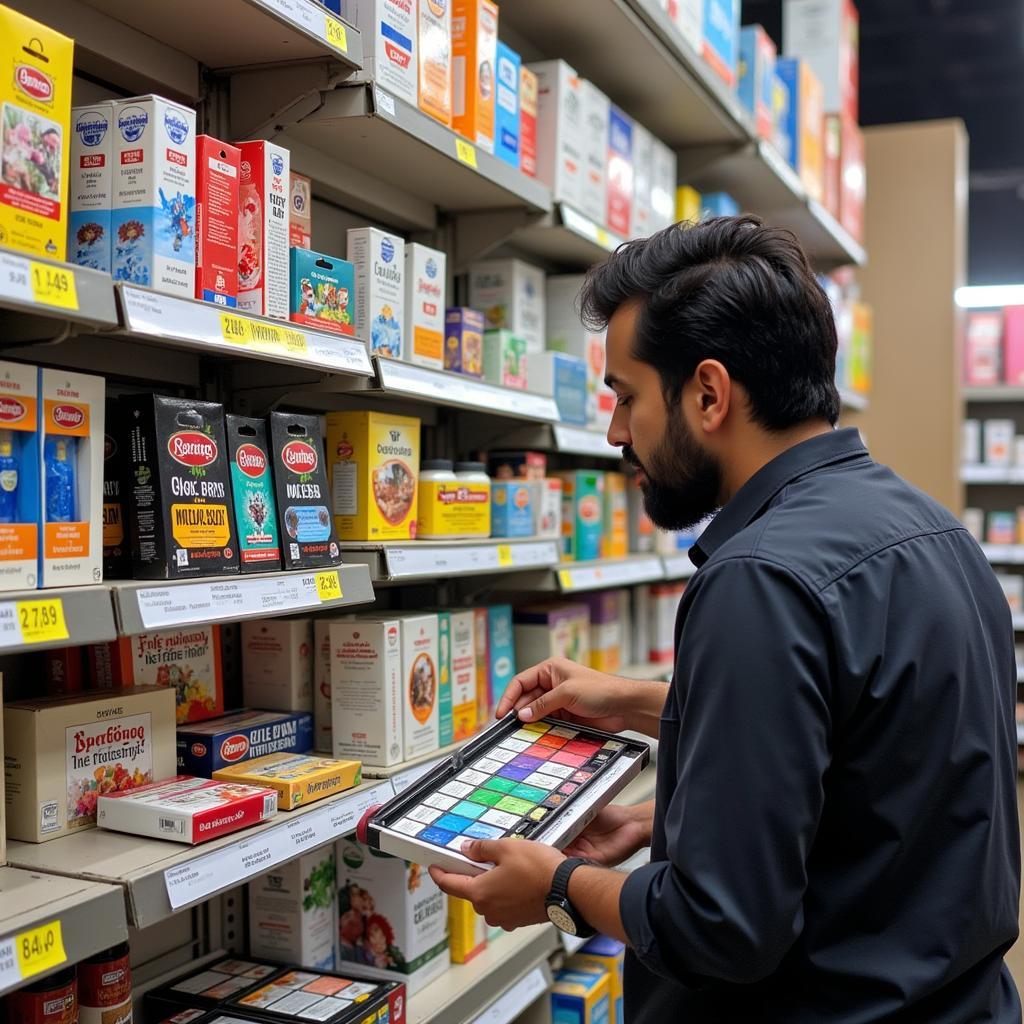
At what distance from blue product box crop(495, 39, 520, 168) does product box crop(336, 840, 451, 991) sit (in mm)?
1580

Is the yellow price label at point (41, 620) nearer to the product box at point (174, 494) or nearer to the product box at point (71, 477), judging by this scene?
the product box at point (71, 477)

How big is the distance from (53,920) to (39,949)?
0.04 m

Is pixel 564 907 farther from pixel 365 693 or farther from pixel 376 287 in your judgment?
pixel 376 287

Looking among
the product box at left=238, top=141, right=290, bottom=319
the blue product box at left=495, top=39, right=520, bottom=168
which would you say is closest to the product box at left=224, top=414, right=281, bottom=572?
the product box at left=238, top=141, right=290, bottom=319

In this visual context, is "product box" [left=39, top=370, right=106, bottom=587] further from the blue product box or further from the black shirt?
the blue product box

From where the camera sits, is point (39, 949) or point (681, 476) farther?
point (681, 476)

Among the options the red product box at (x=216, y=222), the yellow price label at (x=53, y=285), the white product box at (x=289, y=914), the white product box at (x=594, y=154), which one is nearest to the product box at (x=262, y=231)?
the red product box at (x=216, y=222)

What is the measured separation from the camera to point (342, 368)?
6.30 ft

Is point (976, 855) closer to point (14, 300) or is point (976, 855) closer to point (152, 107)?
point (14, 300)

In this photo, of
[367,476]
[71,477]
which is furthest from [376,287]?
[71,477]

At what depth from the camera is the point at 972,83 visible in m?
9.41

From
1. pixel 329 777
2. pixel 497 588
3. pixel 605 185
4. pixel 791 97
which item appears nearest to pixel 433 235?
pixel 605 185

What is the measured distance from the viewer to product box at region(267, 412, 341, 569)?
1888mm

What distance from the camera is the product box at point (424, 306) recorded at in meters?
2.32
